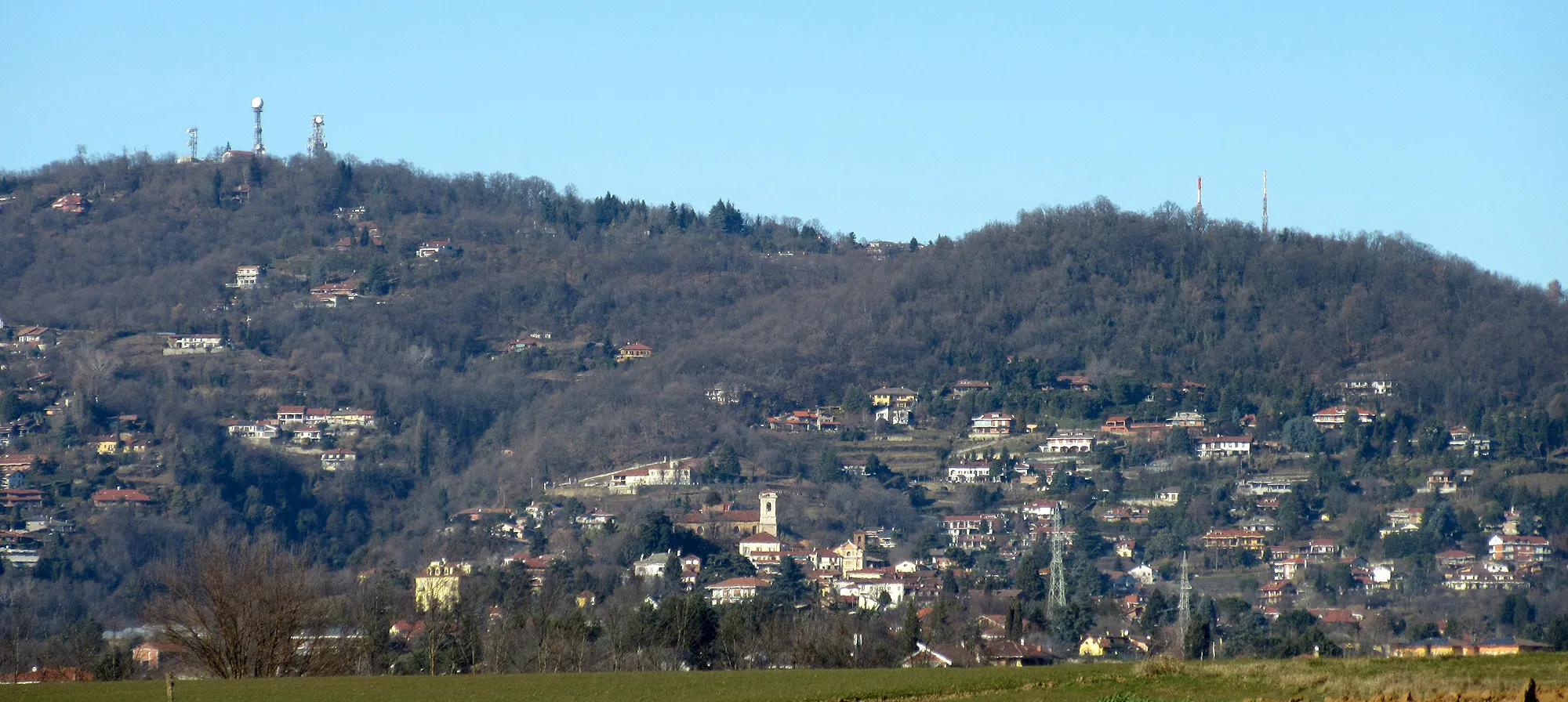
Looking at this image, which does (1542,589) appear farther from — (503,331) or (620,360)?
(503,331)

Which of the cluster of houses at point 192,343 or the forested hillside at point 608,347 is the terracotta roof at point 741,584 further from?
the cluster of houses at point 192,343

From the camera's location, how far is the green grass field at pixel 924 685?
22906 mm

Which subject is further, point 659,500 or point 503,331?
point 503,331

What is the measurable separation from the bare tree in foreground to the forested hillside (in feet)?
136

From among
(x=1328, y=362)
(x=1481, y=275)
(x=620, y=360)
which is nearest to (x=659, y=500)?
(x=620, y=360)

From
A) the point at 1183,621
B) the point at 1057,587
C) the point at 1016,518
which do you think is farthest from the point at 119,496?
the point at 1183,621

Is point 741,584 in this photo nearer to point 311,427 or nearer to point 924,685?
point 311,427

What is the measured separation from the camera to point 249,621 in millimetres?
41188

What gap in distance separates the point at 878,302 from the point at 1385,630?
7593cm

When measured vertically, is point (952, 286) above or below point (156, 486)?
above

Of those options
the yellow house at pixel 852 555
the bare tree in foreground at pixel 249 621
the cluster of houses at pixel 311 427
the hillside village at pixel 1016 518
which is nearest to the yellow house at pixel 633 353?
the hillside village at pixel 1016 518

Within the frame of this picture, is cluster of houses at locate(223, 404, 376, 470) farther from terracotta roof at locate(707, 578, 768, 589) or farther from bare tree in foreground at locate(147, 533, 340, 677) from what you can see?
bare tree in foreground at locate(147, 533, 340, 677)

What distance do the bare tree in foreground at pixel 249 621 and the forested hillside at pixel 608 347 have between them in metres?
41.3

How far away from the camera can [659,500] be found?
4102 inches
